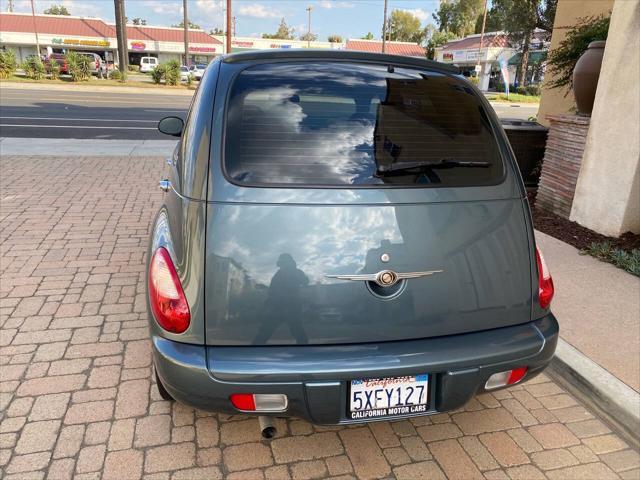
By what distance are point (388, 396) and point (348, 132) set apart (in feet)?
3.60

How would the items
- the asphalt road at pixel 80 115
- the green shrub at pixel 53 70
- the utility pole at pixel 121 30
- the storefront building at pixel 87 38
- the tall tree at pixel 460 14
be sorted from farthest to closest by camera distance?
the tall tree at pixel 460 14, the storefront building at pixel 87 38, the utility pole at pixel 121 30, the green shrub at pixel 53 70, the asphalt road at pixel 80 115

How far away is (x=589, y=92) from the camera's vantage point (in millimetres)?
5742

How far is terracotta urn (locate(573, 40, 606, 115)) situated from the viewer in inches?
224

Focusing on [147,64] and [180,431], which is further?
[147,64]

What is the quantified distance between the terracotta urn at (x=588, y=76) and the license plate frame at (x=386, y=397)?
16.7 feet

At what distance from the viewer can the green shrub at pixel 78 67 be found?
28328mm

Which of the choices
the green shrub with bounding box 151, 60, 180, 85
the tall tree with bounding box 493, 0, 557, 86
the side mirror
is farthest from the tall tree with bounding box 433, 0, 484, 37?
the side mirror

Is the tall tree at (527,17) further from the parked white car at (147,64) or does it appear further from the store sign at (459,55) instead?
the parked white car at (147,64)

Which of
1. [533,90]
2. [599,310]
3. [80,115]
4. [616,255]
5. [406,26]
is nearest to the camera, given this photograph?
[599,310]

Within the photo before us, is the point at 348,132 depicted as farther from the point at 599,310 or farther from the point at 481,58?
the point at 481,58

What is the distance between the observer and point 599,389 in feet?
8.96

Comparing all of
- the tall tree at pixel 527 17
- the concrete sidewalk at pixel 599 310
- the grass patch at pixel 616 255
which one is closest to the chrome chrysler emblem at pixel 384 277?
the concrete sidewalk at pixel 599 310

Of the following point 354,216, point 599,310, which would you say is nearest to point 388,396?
point 354,216

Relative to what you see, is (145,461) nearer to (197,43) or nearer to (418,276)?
(418,276)
